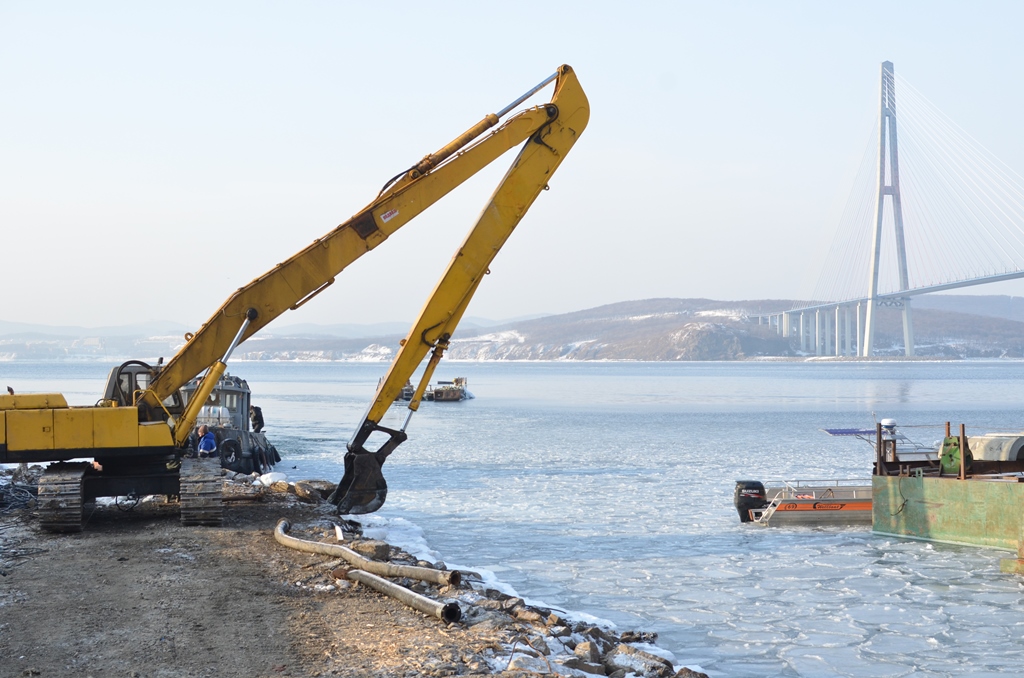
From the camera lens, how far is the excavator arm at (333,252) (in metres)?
16.6

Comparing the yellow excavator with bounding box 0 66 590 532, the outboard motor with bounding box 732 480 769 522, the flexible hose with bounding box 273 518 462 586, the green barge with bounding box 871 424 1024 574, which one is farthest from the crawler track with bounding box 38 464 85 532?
the green barge with bounding box 871 424 1024 574

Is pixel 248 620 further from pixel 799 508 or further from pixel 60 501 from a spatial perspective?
pixel 799 508

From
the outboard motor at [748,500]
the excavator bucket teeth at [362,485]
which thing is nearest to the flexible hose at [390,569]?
the excavator bucket teeth at [362,485]

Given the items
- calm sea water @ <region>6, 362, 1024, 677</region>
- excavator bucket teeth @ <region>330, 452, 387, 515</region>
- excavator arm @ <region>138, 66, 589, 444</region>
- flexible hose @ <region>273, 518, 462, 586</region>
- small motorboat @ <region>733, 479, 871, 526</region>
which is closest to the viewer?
flexible hose @ <region>273, 518, 462, 586</region>

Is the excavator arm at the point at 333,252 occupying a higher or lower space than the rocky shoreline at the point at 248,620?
higher

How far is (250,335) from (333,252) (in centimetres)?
203

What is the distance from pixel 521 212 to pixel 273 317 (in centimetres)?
468

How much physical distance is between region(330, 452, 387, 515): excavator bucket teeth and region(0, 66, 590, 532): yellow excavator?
0.02 meters

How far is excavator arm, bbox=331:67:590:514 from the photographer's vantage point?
17.5 meters

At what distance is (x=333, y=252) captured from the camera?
17.0 m

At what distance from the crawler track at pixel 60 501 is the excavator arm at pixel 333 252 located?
1682 millimetres

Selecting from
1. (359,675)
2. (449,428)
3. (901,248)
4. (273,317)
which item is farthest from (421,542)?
(901,248)

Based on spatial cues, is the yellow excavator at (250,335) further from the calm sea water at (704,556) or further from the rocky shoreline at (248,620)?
the calm sea water at (704,556)

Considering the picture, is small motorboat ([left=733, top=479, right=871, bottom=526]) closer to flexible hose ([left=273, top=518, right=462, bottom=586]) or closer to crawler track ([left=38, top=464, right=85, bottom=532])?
flexible hose ([left=273, top=518, right=462, bottom=586])
